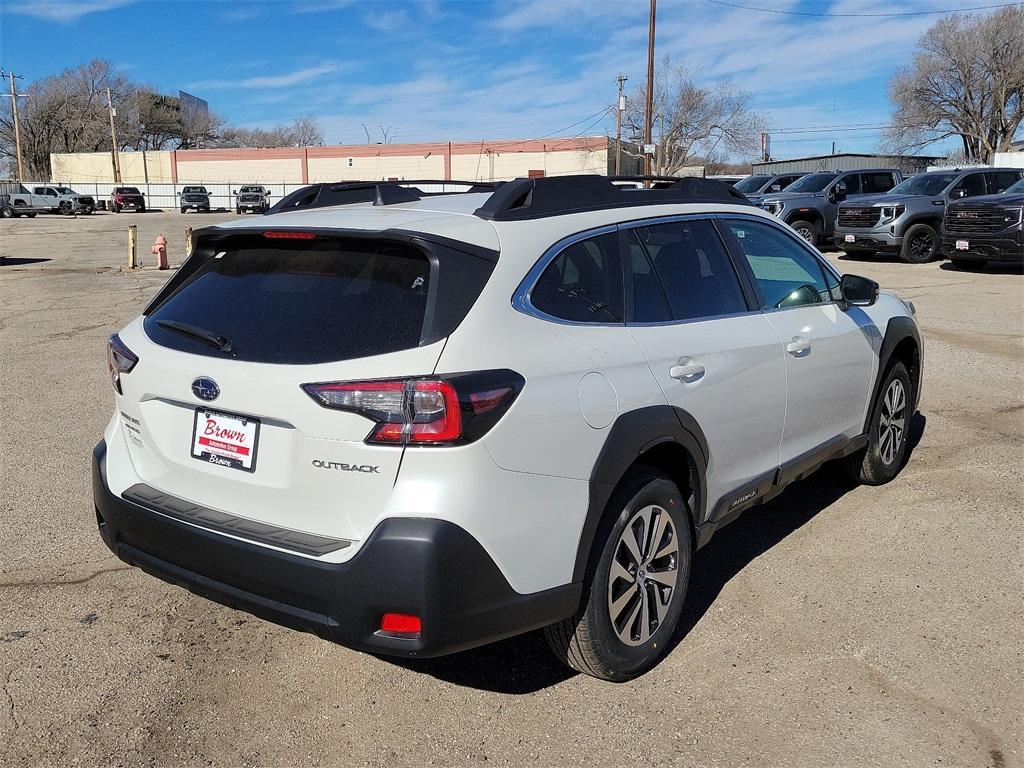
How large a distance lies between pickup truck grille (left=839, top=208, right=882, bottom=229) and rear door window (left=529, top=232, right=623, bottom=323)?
1763 cm

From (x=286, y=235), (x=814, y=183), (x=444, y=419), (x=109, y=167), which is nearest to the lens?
(x=444, y=419)

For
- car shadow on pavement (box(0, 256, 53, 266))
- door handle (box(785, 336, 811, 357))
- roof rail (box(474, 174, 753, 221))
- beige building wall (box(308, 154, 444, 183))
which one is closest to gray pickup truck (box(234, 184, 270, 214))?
beige building wall (box(308, 154, 444, 183))

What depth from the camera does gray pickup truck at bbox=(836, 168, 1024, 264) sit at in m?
18.9

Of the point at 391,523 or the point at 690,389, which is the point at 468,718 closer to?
the point at 391,523

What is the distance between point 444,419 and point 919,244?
19089mm

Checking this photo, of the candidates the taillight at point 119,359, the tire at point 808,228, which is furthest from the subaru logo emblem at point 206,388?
the tire at point 808,228

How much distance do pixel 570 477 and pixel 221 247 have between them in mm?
1597

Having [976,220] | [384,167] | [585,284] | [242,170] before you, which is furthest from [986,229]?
[242,170]

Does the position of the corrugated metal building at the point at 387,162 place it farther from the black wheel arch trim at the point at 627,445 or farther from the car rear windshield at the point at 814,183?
the black wheel arch trim at the point at 627,445

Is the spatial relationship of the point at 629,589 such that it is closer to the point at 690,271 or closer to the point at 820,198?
the point at 690,271

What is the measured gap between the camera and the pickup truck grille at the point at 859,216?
19188mm

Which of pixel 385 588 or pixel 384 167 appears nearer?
pixel 385 588

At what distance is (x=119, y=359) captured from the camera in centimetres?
328

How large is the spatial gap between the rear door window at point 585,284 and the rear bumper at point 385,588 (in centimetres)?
88
